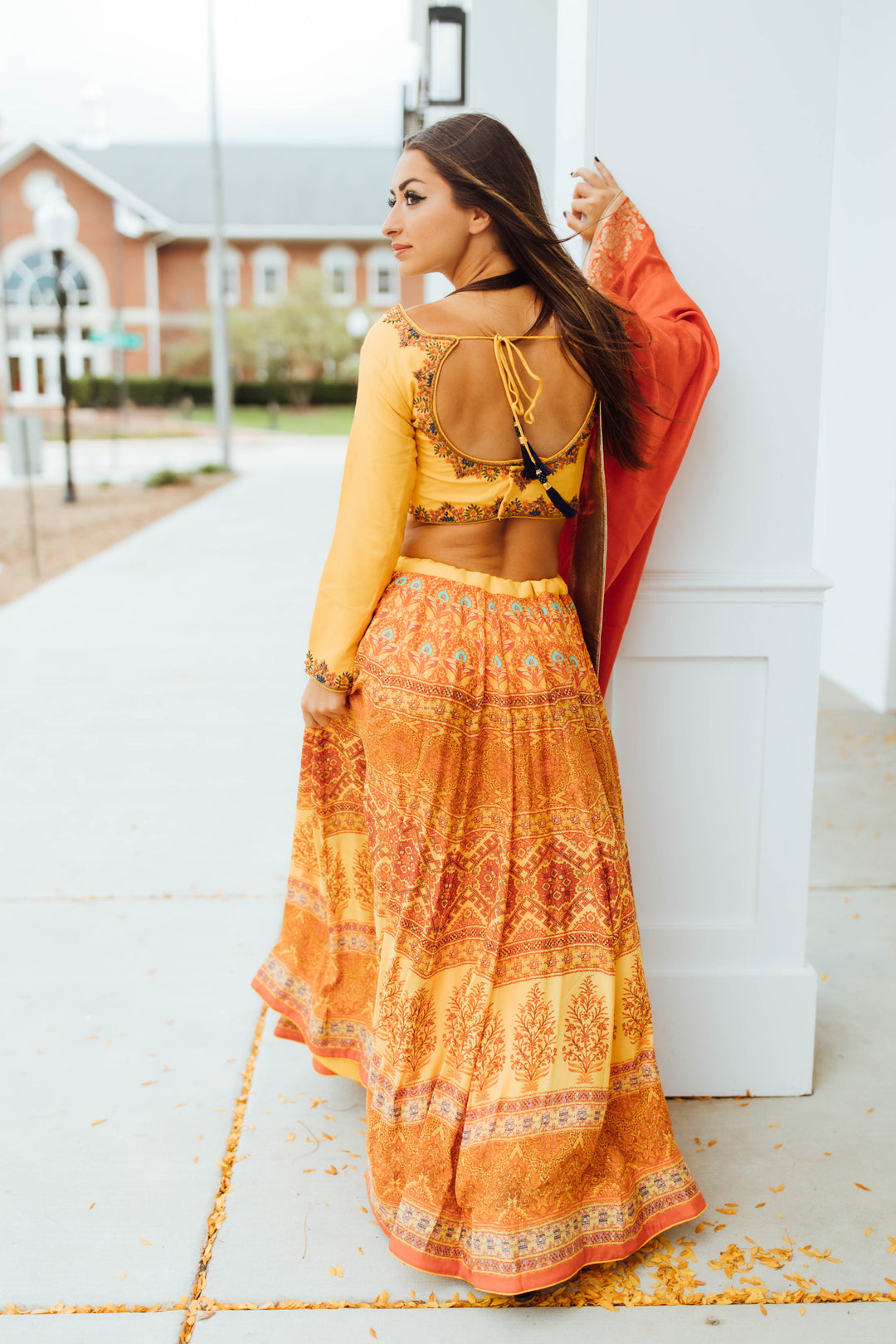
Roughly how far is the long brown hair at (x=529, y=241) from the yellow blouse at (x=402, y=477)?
7cm

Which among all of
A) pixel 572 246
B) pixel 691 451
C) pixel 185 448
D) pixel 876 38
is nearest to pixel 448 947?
pixel 691 451

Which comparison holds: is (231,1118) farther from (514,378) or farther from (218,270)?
(218,270)

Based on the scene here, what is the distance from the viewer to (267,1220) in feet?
7.38

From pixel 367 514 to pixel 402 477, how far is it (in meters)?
0.09

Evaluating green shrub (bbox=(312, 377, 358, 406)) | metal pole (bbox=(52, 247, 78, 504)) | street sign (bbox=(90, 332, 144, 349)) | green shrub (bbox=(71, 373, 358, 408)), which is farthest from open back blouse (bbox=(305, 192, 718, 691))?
green shrub (bbox=(312, 377, 358, 406))

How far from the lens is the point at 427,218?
199 centimetres

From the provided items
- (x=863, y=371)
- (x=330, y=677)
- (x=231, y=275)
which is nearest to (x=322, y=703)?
(x=330, y=677)

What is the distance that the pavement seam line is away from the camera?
79.2 inches

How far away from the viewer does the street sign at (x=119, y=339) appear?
35438 mm

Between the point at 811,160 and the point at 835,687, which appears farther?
the point at 835,687

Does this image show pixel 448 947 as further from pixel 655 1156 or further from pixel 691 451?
pixel 691 451

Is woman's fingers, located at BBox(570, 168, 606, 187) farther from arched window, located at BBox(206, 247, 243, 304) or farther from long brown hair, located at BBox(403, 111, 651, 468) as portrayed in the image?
arched window, located at BBox(206, 247, 243, 304)

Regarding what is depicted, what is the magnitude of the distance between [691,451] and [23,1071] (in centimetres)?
205

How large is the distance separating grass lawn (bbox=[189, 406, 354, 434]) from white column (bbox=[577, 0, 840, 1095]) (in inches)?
1236
